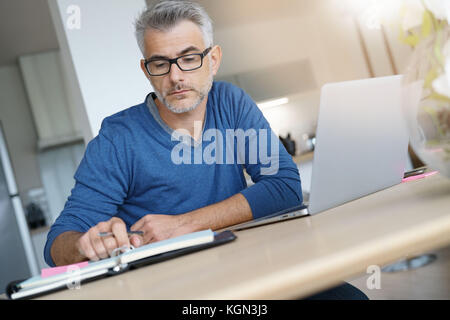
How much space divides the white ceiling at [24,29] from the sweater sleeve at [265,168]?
3296mm

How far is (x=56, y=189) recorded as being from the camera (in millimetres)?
5816

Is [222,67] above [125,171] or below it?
above

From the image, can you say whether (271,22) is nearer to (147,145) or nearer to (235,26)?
(235,26)

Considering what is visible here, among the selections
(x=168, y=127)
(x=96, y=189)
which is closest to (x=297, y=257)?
(x=96, y=189)

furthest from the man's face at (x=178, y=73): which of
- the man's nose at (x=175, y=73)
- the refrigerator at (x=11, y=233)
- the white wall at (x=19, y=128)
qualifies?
the white wall at (x=19, y=128)

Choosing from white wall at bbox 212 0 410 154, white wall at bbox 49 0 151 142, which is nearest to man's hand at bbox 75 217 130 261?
white wall at bbox 49 0 151 142

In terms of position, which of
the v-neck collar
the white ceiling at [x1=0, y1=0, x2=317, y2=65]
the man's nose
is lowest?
the v-neck collar

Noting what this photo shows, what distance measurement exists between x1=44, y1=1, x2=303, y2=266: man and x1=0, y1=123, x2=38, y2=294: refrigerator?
248 centimetres

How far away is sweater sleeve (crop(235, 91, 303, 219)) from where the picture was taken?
4.46 ft

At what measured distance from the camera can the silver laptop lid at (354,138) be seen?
937 mm

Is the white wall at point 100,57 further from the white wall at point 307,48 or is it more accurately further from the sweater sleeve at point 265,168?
the white wall at point 307,48

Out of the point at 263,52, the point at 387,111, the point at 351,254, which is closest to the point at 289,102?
the point at 263,52

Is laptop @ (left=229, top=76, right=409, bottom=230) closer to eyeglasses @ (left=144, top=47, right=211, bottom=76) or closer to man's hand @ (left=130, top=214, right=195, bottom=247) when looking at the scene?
man's hand @ (left=130, top=214, right=195, bottom=247)
